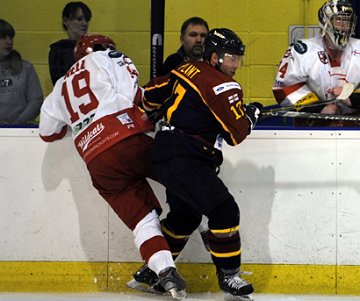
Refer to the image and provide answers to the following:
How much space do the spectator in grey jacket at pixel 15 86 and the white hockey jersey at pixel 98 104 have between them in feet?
1.35

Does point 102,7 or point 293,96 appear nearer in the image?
point 293,96

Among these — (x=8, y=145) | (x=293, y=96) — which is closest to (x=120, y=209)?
(x=8, y=145)

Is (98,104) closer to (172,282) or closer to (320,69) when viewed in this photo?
(172,282)

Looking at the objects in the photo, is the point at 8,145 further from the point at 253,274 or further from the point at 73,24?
the point at 253,274

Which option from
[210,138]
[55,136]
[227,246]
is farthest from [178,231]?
[55,136]

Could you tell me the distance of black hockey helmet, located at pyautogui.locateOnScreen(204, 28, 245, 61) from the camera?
3.76 m

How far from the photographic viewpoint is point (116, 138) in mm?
3873

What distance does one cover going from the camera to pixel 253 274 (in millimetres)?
4156

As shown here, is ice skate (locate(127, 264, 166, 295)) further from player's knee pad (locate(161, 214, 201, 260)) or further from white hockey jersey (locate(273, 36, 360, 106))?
white hockey jersey (locate(273, 36, 360, 106))

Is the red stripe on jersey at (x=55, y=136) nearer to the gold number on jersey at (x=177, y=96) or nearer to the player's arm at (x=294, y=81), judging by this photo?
the gold number on jersey at (x=177, y=96)

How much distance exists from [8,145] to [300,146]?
49.5 inches

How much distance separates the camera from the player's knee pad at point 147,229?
384cm

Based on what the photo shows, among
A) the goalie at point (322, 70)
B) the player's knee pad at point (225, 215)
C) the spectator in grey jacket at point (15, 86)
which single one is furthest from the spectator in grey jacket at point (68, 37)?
the player's knee pad at point (225, 215)

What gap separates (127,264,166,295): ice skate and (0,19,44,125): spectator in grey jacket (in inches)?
34.8
